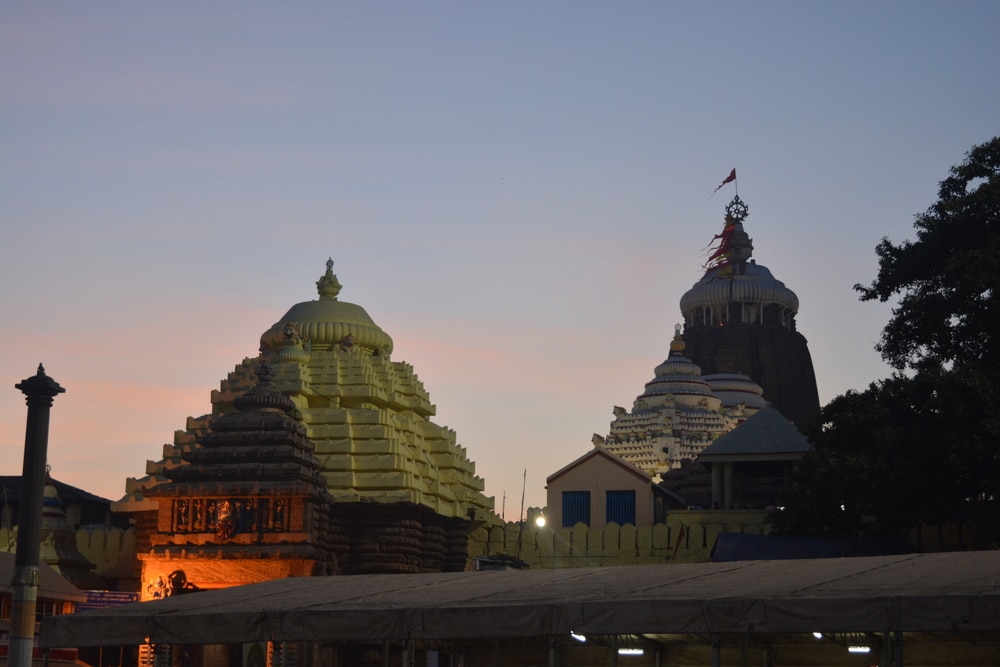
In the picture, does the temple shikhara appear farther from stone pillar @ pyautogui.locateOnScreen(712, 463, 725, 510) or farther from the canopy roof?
the canopy roof

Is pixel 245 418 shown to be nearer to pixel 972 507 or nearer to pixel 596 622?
pixel 972 507

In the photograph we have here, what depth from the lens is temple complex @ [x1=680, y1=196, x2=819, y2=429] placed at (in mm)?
96688

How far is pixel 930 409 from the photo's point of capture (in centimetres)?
3656

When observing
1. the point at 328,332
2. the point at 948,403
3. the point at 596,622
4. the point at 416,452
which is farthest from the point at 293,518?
the point at 596,622

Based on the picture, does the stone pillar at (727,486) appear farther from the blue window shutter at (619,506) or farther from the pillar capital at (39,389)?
the pillar capital at (39,389)

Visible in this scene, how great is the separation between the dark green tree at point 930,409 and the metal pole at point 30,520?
20.2 metres

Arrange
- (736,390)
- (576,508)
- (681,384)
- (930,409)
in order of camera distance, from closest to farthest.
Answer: (930,409), (576,508), (681,384), (736,390)

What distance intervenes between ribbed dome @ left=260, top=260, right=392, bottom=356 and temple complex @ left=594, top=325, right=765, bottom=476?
31.4 metres

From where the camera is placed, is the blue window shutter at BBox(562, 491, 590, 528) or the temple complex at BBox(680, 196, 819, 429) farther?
the temple complex at BBox(680, 196, 819, 429)

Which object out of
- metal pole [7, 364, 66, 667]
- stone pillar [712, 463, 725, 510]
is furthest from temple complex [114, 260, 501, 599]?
metal pole [7, 364, 66, 667]

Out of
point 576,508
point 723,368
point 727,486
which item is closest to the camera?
point 727,486

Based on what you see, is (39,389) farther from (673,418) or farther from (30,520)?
(673,418)

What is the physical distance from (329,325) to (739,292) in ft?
168

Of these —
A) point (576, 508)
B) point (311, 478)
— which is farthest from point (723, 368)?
point (311, 478)
